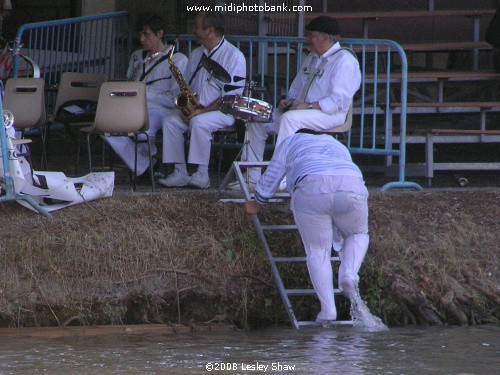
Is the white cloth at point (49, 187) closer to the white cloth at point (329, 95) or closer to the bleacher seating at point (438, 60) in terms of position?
the white cloth at point (329, 95)

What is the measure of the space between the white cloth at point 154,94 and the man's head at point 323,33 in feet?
5.51

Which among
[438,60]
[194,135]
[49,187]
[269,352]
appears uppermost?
[438,60]

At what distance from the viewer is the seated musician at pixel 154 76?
33.7ft

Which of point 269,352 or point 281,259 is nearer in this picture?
point 269,352

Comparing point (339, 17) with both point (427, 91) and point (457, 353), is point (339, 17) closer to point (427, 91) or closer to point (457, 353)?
point (427, 91)

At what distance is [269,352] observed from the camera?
7.27 m

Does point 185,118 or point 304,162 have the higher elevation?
point 185,118

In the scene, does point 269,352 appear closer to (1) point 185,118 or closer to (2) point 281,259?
(2) point 281,259

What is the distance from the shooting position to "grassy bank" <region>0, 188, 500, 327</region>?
A: 318 inches

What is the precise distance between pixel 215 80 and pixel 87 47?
2774mm

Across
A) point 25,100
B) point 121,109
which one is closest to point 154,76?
point 121,109

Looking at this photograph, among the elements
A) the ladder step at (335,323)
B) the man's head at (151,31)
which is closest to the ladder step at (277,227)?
the ladder step at (335,323)

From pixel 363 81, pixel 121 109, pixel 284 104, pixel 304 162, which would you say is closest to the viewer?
pixel 304 162

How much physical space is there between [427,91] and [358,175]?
501cm
